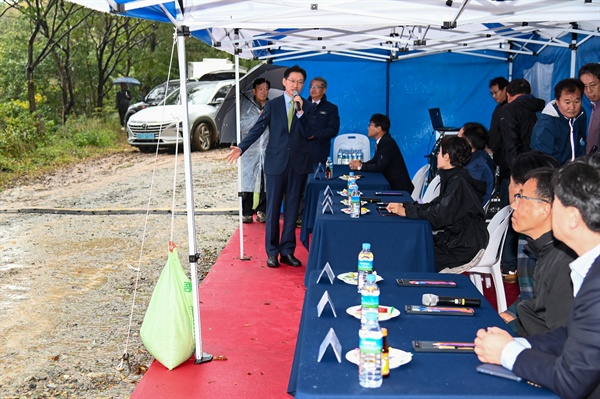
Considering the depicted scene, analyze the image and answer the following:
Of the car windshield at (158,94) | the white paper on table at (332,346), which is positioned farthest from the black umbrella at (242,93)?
the car windshield at (158,94)

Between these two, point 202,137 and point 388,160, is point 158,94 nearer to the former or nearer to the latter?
point 202,137

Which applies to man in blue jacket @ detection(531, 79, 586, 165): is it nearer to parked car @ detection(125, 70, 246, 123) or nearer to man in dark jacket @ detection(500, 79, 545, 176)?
man in dark jacket @ detection(500, 79, 545, 176)

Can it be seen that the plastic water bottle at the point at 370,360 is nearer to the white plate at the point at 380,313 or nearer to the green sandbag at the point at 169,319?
the white plate at the point at 380,313

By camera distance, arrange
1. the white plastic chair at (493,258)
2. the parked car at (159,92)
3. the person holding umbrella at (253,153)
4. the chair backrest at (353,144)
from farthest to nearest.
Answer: the parked car at (159,92) → the chair backrest at (353,144) → the person holding umbrella at (253,153) → the white plastic chair at (493,258)

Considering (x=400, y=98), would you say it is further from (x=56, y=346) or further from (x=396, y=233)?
(x=56, y=346)

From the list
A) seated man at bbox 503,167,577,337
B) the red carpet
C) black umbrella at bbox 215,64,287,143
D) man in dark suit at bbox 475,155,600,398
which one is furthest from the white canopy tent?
man in dark suit at bbox 475,155,600,398

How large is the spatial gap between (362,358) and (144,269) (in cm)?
522

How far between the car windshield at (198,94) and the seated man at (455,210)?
1291cm

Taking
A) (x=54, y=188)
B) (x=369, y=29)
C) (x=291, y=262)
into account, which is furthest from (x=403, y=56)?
(x=54, y=188)

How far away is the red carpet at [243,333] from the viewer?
4.06 meters

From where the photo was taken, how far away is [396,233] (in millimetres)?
5023

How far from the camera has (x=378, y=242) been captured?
5.03 metres

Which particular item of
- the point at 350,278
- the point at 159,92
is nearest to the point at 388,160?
the point at 350,278

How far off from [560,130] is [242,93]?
3914mm
